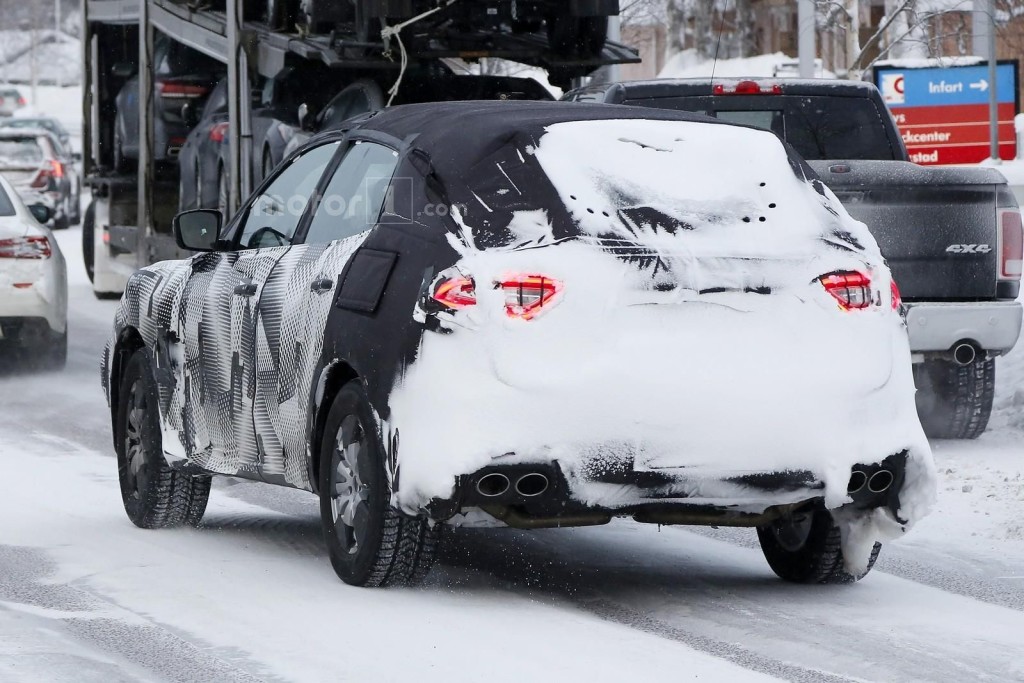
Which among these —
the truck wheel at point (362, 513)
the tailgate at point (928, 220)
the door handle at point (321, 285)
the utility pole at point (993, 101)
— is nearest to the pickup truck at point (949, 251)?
the tailgate at point (928, 220)

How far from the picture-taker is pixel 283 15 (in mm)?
15891

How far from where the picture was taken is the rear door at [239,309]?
24.1 ft

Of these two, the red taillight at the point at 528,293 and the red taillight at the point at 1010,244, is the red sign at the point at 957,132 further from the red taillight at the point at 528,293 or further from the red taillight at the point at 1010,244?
the red taillight at the point at 528,293

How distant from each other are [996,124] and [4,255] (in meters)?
15.1

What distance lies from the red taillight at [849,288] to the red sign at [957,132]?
21101 mm

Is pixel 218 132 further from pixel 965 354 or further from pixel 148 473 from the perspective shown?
pixel 148 473

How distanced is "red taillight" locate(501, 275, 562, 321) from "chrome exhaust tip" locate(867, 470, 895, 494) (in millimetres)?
1156

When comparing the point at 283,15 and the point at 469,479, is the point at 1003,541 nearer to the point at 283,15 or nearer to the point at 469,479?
the point at 469,479

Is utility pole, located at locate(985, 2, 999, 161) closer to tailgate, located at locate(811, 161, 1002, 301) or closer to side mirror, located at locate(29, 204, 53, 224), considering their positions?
side mirror, located at locate(29, 204, 53, 224)

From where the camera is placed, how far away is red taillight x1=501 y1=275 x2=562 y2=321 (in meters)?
6.05

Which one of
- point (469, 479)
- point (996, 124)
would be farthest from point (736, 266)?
point (996, 124)

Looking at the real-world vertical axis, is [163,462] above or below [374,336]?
below

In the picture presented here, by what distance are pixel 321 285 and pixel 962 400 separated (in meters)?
5.21

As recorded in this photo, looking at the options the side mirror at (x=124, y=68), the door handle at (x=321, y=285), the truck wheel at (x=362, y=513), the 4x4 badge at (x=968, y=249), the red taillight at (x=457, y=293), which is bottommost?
the truck wheel at (x=362, y=513)
